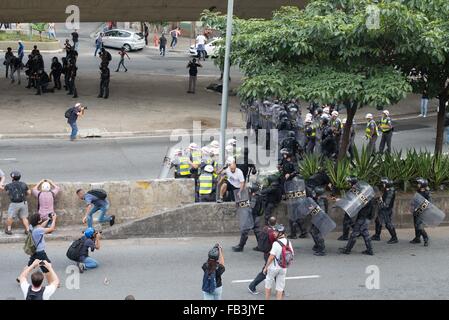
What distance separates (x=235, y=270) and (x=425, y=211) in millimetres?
3950

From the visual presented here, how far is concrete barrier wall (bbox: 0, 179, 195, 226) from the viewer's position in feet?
55.0

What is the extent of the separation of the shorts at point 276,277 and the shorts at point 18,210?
5437 mm

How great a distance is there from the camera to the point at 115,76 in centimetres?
3609

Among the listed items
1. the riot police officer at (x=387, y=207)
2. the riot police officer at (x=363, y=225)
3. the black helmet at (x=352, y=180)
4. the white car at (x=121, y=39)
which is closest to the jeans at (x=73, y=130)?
the black helmet at (x=352, y=180)

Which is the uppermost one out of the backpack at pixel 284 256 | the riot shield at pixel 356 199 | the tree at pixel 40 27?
the tree at pixel 40 27

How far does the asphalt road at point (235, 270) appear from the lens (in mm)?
13586

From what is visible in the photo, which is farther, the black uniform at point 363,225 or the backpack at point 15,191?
the backpack at point 15,191

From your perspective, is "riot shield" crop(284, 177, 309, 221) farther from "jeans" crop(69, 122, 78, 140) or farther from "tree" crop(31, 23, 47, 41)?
"tree" crop(31, 23, 47, 41)

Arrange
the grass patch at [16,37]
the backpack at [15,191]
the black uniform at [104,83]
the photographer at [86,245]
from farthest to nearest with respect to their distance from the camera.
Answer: the grass patch at [16,37]
the black uniform at [104,83]
the backpack at [15,191]
the photographer at [86,245]

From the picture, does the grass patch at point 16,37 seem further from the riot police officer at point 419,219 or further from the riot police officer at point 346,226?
the riot police officer at point 419,219

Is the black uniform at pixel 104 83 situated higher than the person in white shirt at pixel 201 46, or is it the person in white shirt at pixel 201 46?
the person in white shirt at pixel 201 46

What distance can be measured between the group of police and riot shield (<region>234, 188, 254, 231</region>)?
4124mm

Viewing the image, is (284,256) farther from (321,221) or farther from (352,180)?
(352,180)

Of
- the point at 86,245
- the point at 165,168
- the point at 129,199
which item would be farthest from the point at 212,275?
the point at 165,168
